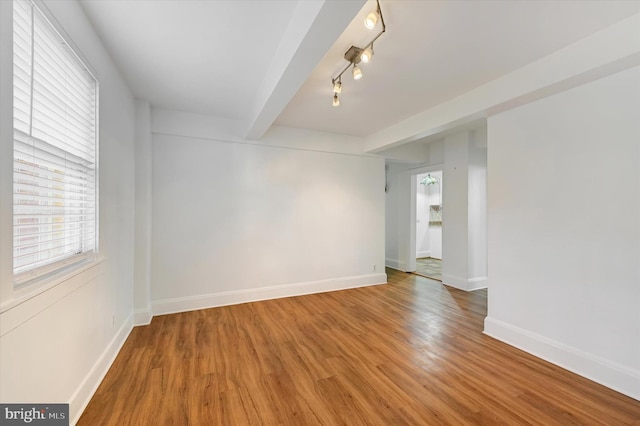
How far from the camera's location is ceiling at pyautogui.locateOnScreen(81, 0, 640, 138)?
5.25ft

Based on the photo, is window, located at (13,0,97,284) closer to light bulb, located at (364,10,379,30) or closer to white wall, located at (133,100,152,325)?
white wall, located at (133,100,152,325)

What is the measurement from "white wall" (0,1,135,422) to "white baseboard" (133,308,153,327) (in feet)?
0.43

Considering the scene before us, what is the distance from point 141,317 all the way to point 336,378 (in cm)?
242

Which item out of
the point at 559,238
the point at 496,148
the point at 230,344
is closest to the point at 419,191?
the point at 496,148

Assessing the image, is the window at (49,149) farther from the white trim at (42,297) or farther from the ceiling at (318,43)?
the ceiling at (318,43)

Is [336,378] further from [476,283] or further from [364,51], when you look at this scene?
[476,283]

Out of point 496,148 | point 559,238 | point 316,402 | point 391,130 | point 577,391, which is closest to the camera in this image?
point 316,402

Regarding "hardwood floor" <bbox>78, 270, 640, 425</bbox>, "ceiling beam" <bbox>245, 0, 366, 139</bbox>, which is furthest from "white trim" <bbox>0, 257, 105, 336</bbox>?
"ceiling beam" <bbox>245, 0, 366, 139</bbox>

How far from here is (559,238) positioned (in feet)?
7.50

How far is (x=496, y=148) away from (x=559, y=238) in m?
1.07

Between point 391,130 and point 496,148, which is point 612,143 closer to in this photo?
point 496,148

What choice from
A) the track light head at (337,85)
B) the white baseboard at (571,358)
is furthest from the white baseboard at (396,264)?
the track light head at (337,85)

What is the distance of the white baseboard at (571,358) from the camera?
1871mm

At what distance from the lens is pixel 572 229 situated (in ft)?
7.22
